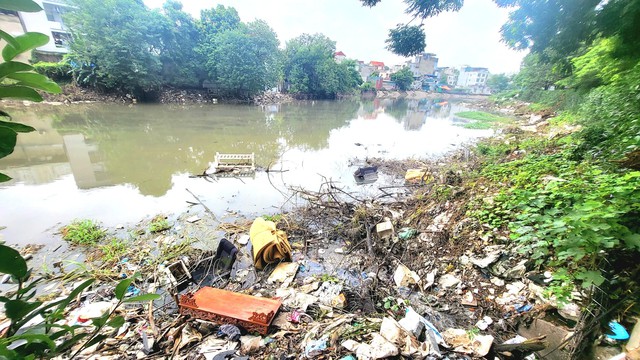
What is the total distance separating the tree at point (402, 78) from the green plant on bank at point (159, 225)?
180 feet

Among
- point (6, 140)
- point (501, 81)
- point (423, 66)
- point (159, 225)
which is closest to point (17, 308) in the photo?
point (6, 140)

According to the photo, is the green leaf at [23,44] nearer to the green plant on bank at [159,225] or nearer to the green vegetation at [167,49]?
the green plant on bank at [159,225]

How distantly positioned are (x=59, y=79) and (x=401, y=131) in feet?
70.1

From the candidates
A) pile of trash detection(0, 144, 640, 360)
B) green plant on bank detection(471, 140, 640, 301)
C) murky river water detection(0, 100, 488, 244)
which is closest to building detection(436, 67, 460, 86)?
murky river water detection(0, 100, 488, 244)

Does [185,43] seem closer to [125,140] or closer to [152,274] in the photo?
[125,140]

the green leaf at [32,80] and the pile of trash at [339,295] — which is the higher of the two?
the green leaf at [32,80]

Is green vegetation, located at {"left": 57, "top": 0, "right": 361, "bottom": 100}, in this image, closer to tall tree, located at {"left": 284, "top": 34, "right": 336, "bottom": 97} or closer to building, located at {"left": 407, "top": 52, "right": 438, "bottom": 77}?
tall tree, located at {"left": 284, "top": 34, "right": 336, "bottom": 97}

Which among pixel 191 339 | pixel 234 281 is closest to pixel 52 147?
pixel 234 281

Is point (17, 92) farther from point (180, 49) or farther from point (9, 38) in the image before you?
point (180, 49)

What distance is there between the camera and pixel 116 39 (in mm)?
15664

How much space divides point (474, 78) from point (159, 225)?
289 feet

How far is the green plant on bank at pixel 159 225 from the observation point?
4406 mm

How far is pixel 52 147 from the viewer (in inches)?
314

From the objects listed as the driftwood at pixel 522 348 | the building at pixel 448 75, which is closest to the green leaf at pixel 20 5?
the driftwood at pixel 522 348
